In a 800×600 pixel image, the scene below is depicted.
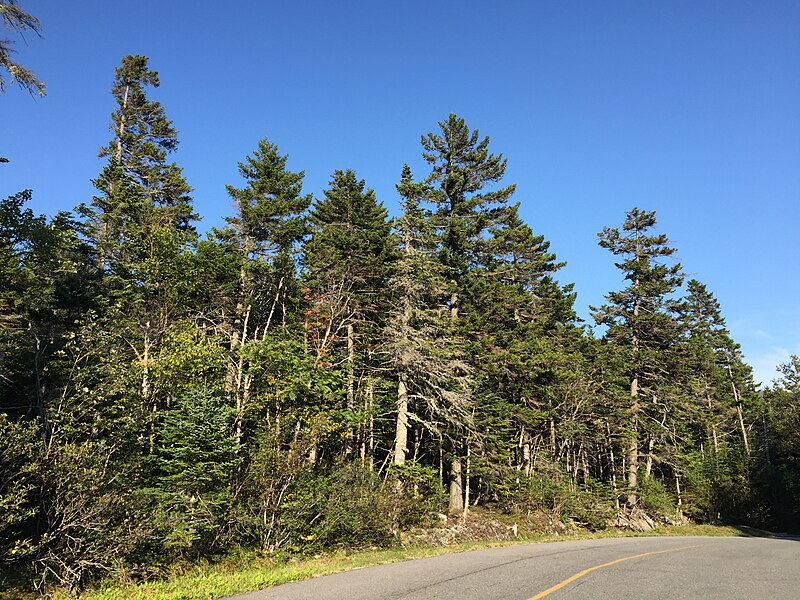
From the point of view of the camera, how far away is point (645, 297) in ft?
109

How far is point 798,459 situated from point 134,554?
55995 millimetres

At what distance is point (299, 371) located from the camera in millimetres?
16625

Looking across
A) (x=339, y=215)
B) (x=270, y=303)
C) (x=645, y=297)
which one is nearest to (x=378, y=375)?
(x=270, y=303)

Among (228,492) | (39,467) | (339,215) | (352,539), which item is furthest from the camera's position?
(339,215)

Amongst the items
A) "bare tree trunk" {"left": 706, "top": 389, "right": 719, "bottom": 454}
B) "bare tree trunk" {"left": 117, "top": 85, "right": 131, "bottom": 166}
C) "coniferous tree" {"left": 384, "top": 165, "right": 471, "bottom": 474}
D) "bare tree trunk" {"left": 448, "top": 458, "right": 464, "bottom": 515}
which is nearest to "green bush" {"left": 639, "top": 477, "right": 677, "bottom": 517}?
"bare tree trunk" {"left": 706, "top": 389, "right": 719, "bottom": 454}

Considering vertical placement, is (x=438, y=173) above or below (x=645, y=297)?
above

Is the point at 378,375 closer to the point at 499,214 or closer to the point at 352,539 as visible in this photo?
the point at 352,539

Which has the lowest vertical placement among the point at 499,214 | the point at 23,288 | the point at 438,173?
the point at 23,288

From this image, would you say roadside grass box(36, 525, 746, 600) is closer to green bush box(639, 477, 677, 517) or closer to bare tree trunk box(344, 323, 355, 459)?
bare tree trunk box(344, 323, 355, 459)

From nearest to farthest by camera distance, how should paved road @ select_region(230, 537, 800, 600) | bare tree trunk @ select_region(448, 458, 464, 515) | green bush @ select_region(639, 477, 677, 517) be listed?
paved road @ select_region(230, 537, 800, 600)
bare tree trunk @ select_region(448, 458, 464, 515)
green bush @ select_region(639, 477, 677, 517)

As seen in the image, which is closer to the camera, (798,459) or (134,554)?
(134,554)

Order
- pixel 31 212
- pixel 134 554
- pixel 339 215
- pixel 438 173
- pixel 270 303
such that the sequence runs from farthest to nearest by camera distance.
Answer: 1. pixel 438 173
2. pixel 339 215
3. pixel 270 303
4. pixel 31 212
5. pixel 134 554

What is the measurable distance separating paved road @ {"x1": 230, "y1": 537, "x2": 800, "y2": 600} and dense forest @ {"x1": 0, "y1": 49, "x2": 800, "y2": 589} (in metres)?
5.34

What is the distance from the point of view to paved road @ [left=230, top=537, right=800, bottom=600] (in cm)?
771
